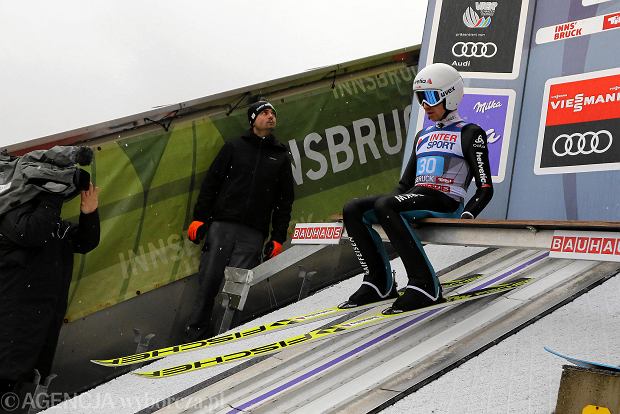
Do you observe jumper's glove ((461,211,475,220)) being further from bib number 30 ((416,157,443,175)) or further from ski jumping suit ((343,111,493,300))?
bib number 30 ((416,157,443,175))

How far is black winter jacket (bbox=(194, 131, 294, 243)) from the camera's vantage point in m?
6.90

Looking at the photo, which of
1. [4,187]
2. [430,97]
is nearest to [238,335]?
[4,187]

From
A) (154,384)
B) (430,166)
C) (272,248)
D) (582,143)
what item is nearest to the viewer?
(154,384)

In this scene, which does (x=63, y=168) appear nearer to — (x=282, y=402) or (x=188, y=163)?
(x=188, y=163)

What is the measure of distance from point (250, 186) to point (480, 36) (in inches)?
106

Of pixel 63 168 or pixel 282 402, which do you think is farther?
pixel 63 168

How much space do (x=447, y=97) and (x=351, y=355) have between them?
1.96m

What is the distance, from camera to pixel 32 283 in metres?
5.40

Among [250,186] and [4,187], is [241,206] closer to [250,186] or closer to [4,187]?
[250,186]

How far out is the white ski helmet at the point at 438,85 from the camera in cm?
549

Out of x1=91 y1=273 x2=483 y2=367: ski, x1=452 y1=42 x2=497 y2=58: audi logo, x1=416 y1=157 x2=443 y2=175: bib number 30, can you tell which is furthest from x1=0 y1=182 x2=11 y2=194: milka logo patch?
x1=452 y1=42 x2=497 y2=58: audi logo

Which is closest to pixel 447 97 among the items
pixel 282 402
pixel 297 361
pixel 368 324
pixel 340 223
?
pixel 340 223

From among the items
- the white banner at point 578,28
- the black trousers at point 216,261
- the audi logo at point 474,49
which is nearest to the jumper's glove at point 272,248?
the black trousers at point 216,261

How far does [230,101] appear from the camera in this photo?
7465 mm
